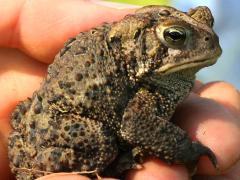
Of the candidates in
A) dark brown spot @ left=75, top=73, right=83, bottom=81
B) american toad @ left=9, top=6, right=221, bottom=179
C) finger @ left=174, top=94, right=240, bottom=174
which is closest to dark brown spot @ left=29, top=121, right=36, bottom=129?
american toad @ left=9, top=6, right=221, bottom=179

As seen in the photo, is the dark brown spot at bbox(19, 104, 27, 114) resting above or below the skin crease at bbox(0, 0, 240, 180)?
below

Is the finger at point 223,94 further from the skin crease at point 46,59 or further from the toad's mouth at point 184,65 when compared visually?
the toad's mouth at point 184,65

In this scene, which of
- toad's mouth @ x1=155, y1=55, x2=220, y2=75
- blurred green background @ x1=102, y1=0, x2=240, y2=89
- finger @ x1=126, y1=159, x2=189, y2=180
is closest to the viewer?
finger @ x1=126, y1=159, x2=189, y2=180

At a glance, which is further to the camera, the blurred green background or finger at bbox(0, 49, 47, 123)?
the blurred green background

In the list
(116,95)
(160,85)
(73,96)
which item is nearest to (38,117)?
(73,96)

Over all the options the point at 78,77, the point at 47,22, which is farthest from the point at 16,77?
the point at 78,77

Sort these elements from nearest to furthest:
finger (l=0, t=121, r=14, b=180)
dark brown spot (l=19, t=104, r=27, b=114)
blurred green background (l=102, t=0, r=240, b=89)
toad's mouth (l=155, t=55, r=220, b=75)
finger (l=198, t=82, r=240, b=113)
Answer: toad's mouth (l=155, t=55, r=220, b=75) < dark brown spot (l=19, t=104, r=27, b=114) < finger (l=0, t=121, r=14, b=180) < finger (l=198, t=82, r=240, b=113) < blurred green background (l=102, t=0, r=240, b=89)

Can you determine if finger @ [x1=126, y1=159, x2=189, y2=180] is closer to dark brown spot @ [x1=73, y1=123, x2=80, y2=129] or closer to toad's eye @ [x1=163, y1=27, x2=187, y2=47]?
dark brown spot @ [x1=73, y1=123, x2=80, y2=129]

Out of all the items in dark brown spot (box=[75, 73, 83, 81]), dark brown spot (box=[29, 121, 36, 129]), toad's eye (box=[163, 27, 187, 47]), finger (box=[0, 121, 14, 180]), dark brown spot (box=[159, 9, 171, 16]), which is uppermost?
dark brown spot (box=[159, 9, 171, 16])

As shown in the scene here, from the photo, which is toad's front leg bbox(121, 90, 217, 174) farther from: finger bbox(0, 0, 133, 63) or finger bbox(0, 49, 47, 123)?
finger bbox(0, 49, 47, 123)
